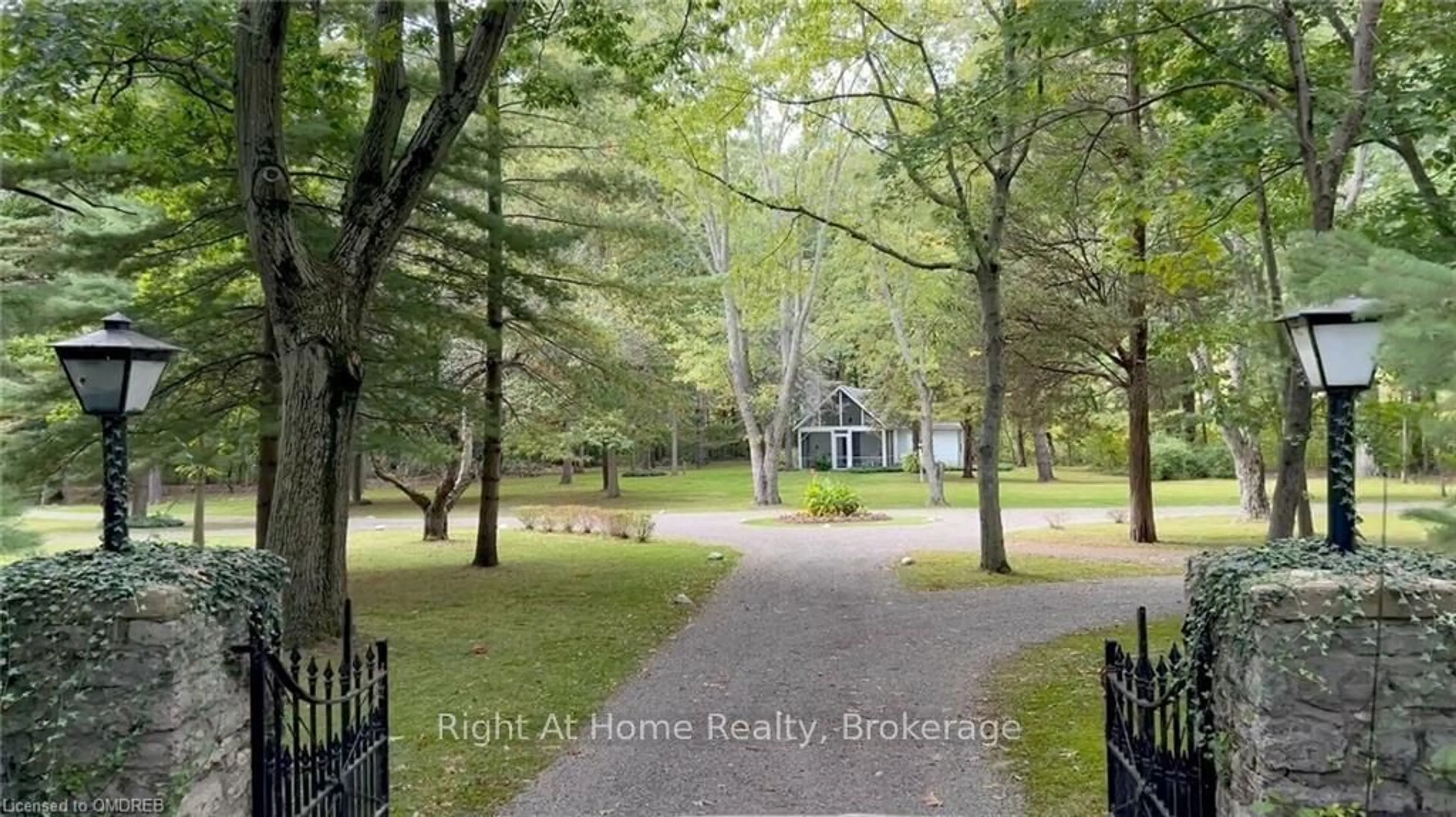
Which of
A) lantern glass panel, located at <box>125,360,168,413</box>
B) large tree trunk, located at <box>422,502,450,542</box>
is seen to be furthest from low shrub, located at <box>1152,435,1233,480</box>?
lantern glass panel, located at <box>125,360,168,413</box>

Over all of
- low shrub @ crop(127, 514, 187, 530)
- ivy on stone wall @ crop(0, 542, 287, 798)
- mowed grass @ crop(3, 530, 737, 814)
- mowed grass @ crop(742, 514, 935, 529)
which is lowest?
mowed grass @ crop(3, 530, 737, 814)

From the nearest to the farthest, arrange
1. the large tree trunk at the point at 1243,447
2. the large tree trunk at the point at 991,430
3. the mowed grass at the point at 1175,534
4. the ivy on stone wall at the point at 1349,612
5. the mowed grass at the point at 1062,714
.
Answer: the ivy on stone wall at the point at 1349,612, the mowed grass at the point at 1062,714, the large tree trunk at the point at 991,430, the large tree trunk at the point at 1243,447, the mowed grass at the point at 1175,534

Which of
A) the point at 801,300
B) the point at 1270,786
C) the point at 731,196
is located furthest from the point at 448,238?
the point at 801,300

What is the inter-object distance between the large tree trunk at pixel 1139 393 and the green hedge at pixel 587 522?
29.6ft

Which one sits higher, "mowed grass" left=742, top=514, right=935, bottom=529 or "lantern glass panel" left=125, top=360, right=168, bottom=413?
"lantern glass panel" left=125, top=360, right=168, bottom=413

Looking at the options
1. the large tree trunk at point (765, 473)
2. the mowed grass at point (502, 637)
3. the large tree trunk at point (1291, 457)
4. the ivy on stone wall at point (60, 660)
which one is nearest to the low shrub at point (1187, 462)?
the large tree trunk at point (765, 473)

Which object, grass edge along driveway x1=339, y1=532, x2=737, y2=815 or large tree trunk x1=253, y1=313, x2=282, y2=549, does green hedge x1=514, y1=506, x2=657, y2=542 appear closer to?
grass edge along driveway x1=339, y1=532, x2=737, y2=815

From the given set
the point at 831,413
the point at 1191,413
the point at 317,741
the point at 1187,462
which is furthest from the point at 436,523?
the point at 831,413

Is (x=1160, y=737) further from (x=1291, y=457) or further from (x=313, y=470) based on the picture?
(x=313, y=470)

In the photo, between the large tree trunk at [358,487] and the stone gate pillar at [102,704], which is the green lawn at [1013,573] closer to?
the stone gate pillar at [102,704]

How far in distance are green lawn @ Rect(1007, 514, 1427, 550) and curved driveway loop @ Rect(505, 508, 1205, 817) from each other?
4224 mm

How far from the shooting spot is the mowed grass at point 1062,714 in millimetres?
4527

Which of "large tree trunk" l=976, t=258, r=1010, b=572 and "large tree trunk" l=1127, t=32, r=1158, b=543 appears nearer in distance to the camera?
"large tree trunk" l=976, t=258, r=1010, b=572

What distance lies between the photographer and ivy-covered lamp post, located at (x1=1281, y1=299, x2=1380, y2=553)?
2744 millimetres
